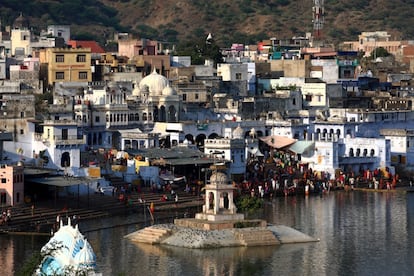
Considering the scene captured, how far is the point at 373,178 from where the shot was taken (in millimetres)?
58125

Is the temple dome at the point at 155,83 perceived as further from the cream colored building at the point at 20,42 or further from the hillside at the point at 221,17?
the hillside at the point at 221,17

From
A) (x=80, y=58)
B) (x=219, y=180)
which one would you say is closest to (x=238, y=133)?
(x=80, y=58)

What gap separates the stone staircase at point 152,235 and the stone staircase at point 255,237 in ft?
6.30

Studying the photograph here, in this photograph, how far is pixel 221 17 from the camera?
119 m

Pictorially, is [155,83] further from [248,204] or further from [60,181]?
[248,204]

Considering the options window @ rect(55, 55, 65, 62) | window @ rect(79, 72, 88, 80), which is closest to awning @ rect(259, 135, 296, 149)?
window @ rect(79, 72, 88, 80)

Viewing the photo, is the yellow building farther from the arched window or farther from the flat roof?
the flat roof

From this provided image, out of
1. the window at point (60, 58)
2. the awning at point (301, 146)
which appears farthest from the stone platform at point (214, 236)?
the window at point (60, 58)

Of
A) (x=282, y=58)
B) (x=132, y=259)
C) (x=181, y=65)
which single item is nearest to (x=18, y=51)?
(x=181, y=65)

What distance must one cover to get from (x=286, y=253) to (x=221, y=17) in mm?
78490

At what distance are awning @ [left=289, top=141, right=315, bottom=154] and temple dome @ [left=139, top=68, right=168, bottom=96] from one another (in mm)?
5918

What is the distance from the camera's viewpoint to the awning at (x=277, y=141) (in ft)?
195

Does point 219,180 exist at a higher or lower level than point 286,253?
higher

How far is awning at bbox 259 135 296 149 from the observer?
59562 mm
